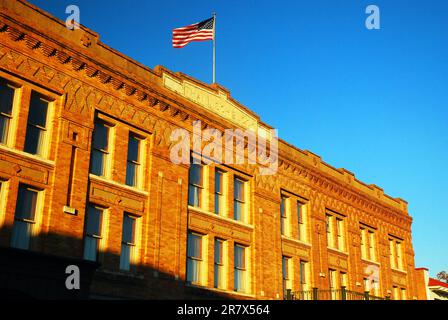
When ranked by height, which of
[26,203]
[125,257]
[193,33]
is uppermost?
[193,33]

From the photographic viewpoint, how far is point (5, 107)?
18.0 meters

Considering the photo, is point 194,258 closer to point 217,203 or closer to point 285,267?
point 217,203

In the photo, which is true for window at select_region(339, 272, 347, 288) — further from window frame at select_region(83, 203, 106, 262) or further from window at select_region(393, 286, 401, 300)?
window frame at select_region(83, 203, 106, 262)

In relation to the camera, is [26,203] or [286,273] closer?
[26,203]

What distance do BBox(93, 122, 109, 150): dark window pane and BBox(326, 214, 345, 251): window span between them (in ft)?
52.0

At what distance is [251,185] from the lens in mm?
27062

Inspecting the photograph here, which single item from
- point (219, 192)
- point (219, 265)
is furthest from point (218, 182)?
point (219, 265)

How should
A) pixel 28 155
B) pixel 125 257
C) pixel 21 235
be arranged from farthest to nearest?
pixel 125 257
pixel 28 155
pixel 21 235

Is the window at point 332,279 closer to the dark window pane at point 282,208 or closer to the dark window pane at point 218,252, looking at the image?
the dark window pane at point 282,208

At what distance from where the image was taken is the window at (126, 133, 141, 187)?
21484mm

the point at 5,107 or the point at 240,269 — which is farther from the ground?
the point at 5,107

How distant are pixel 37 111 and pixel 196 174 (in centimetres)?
793
